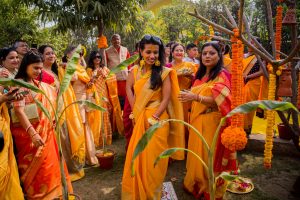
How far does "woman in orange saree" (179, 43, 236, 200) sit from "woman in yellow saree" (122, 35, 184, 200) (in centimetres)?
21

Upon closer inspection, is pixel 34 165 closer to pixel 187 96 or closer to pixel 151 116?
pixel 151 116

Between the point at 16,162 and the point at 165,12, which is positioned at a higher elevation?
the point at 165,12

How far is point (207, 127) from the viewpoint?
325 cm

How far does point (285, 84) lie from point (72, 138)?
9.98ft

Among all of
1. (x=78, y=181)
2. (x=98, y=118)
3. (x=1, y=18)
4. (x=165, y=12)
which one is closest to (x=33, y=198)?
(x=78, y=181)

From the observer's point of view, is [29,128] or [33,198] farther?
[33,198]

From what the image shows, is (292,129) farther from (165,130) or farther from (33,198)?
(33,198)

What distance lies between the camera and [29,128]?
2832 millimetres

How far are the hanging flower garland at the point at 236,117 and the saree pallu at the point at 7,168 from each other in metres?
2.18

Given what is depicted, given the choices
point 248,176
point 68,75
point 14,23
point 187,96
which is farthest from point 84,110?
point 14,23

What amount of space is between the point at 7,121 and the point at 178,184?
240 cm

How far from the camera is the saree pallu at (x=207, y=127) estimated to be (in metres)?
3.09

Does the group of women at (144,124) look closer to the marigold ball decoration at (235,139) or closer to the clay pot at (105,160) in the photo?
the marigold ball decoration at (235,139)

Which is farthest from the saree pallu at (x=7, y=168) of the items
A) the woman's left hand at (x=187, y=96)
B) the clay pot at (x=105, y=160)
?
the woman's left hand at (x=187, y=96)
